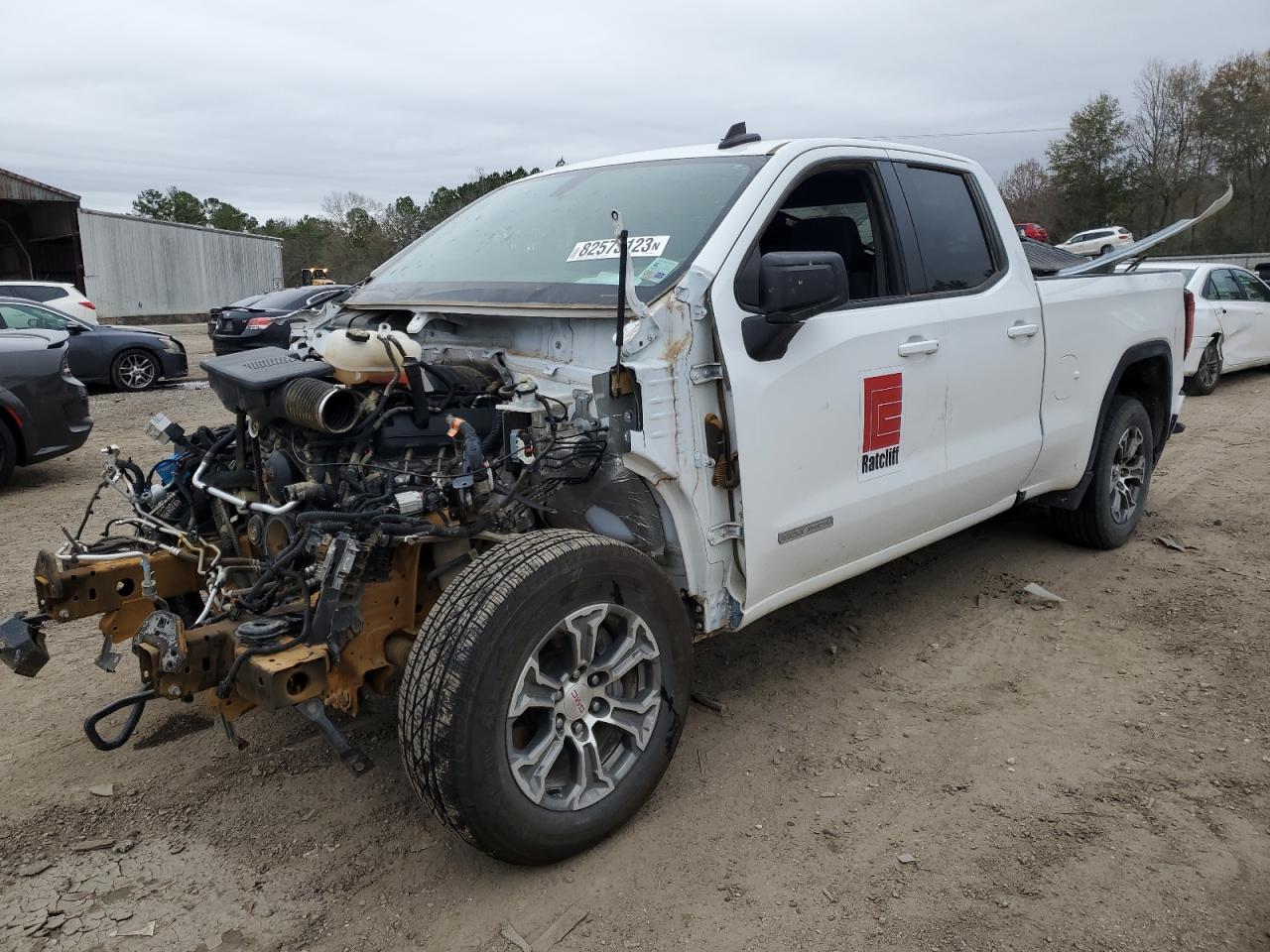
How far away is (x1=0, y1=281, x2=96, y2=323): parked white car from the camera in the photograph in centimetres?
1501

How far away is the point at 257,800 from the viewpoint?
3.10 meters

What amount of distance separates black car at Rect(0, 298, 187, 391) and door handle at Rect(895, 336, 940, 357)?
12.4 meters

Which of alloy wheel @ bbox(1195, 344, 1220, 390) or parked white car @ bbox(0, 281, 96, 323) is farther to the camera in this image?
parked white car @ bbox(0, 281, 96, 323)

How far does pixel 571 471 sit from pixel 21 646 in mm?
1752

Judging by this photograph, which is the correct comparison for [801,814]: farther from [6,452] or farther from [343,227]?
[343,227]

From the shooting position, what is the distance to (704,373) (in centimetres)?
291

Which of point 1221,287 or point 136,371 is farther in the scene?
point 136,371

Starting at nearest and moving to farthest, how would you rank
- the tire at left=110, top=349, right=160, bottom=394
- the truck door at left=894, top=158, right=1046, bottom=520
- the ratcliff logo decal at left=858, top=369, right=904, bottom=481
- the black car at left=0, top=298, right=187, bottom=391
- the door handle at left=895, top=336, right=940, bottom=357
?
1. the ratcliff logo decal at left=858, top=369, right=904, bottom=481
2. the door handle at left=895, top=336, right=940, bottom=357
3. the truck door at left=894, top=158, right=1046, bottom=520
4. the black car at left=0, top=298, right=187, bottom=391
5. the tire at left=110, top=349, right=160, bottom=394

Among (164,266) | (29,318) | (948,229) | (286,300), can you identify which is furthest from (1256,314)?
(164,266)

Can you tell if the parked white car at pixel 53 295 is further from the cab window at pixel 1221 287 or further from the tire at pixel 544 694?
the cab window at pixel 1221 287

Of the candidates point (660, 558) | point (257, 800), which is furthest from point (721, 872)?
point (257, 800)

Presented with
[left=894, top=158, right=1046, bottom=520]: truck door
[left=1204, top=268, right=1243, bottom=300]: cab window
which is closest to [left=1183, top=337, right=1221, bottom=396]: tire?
[left=1204, top=268, right=1243, bottom=300]: cab window

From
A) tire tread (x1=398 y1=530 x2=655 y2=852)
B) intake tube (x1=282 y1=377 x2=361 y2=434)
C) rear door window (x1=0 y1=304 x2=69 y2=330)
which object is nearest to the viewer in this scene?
tire tread (x1=398 y1=530 x2=655 y2=852)

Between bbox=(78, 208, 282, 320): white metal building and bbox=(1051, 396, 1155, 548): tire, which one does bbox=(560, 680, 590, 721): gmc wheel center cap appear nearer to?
bbox=(1051, 396, 1155, 548): tire
